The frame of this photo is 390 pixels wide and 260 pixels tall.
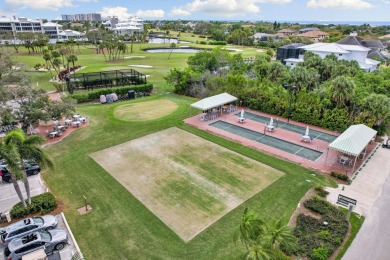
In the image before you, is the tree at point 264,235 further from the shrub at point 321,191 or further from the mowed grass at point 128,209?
the shrub at point 321,191

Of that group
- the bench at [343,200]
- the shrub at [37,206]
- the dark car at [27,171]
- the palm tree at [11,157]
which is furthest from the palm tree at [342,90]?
the dark car at [27,171]

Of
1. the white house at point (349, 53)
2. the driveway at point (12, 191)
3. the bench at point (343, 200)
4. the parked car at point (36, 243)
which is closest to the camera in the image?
the parked car at point (36, 243)

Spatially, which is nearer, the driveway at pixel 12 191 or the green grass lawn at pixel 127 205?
the green grass lawn at pixel 127 205

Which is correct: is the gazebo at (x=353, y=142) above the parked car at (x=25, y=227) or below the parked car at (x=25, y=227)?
above

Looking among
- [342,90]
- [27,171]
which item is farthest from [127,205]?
[342,90]

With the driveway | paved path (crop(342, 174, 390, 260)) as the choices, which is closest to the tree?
paved path (crop(342, 174, 390, 260))

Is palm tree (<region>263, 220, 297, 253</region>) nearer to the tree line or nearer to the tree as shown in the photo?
the tree

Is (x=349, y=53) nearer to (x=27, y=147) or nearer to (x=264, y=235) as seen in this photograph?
(x=264, y=235)
